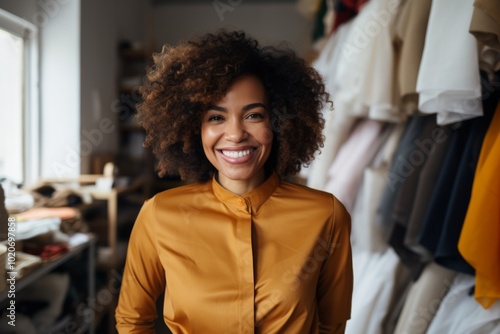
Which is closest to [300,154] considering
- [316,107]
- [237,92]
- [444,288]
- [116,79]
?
[316,107]

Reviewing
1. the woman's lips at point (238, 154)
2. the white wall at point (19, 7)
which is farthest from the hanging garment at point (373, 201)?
the white wall at point (19, 7)

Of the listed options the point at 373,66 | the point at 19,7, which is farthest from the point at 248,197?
the point at 19,7

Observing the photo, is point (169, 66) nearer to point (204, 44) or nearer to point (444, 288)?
point (204, 44)

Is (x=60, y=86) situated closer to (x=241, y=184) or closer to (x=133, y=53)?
(x=133, y=53)

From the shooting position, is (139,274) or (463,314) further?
(463,314)

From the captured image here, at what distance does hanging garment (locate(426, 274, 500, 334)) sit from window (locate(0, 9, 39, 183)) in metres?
1.68

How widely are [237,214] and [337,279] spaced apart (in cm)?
27

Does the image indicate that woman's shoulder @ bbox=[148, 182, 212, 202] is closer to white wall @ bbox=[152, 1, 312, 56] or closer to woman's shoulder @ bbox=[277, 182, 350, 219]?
woman's shoulder @ bbox=[277, 182, 350, 219]

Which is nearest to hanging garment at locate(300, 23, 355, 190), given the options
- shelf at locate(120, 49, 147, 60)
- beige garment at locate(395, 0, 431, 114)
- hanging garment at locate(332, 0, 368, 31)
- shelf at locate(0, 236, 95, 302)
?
hanging garment at locate(332, 0, 368, 31)

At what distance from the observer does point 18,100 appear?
1.88 m

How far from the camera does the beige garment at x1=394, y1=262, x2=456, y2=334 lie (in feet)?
4.15

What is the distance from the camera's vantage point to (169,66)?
2.74 feet

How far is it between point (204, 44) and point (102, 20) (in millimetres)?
2254

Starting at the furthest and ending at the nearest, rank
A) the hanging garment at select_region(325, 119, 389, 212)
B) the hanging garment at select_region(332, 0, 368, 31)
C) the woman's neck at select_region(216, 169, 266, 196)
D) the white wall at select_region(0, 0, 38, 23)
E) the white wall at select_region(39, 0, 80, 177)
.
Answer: the white wall at select_region(39, 0, 80, 177), the hanging garment at select_region(332, 0, 368, 31), the hanging garment at select_region(325, 119, 389, 212), the white wall at select_region(0, 0, 38, 23), the woman's neck at select_region(216, 169, 266, 196)
